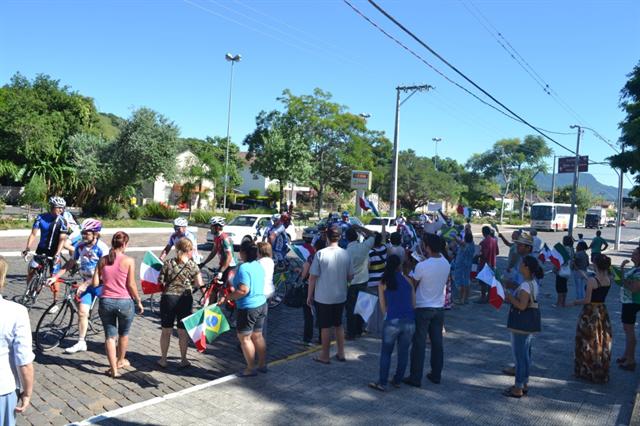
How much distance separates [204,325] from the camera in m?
5.68

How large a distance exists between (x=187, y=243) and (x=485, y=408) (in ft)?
12.4

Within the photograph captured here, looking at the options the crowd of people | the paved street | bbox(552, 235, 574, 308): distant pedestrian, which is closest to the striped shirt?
the crowd of people

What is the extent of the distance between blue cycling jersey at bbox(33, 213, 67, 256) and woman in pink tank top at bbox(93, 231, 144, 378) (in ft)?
10.6

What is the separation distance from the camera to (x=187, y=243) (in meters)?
5.78

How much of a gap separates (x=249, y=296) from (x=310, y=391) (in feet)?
4.11

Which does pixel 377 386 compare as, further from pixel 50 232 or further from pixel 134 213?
pixel 134 213

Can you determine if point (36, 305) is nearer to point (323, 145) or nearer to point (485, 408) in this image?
point (485, 408)

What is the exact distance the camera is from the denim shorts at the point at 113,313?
547cm

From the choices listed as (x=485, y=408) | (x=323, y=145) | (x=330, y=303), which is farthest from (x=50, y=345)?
(x=323, y=145)

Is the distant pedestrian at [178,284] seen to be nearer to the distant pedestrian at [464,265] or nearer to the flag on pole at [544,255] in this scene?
the distant pedestrian at [464,265]

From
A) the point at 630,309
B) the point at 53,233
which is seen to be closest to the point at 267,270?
the point at 53,233

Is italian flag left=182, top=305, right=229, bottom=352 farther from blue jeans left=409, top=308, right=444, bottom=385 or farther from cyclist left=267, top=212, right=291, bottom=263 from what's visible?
cyclist left=267, top=212, right=291, bottom=263

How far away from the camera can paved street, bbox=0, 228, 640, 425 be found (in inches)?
195

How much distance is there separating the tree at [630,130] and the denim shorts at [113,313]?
1589cm
